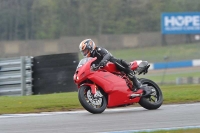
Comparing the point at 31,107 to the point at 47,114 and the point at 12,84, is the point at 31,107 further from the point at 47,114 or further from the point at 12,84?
the point at 12,84

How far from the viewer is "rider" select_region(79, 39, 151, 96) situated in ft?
32.1

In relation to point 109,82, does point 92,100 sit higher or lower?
lower

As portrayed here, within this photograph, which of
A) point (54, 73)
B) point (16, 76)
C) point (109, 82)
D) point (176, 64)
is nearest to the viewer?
point (109, 82)

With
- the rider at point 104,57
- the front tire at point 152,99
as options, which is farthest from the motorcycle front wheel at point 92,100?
the front tire at point 152,99

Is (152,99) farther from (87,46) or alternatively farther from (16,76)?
(16,76)

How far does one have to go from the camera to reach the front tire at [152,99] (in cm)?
1011

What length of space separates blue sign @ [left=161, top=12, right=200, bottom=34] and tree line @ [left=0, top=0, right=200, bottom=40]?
669 millimetres

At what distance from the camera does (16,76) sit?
1510 cm

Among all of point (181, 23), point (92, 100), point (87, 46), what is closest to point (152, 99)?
point (92, 100)

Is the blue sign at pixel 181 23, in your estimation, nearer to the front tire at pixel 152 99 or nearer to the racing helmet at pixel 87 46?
the front tire at pixel 152 99

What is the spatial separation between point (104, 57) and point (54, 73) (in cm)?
503

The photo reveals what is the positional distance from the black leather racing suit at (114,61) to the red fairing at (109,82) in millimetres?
109

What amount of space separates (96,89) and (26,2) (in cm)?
1560

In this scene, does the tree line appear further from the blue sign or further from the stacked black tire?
the stacked black tire
